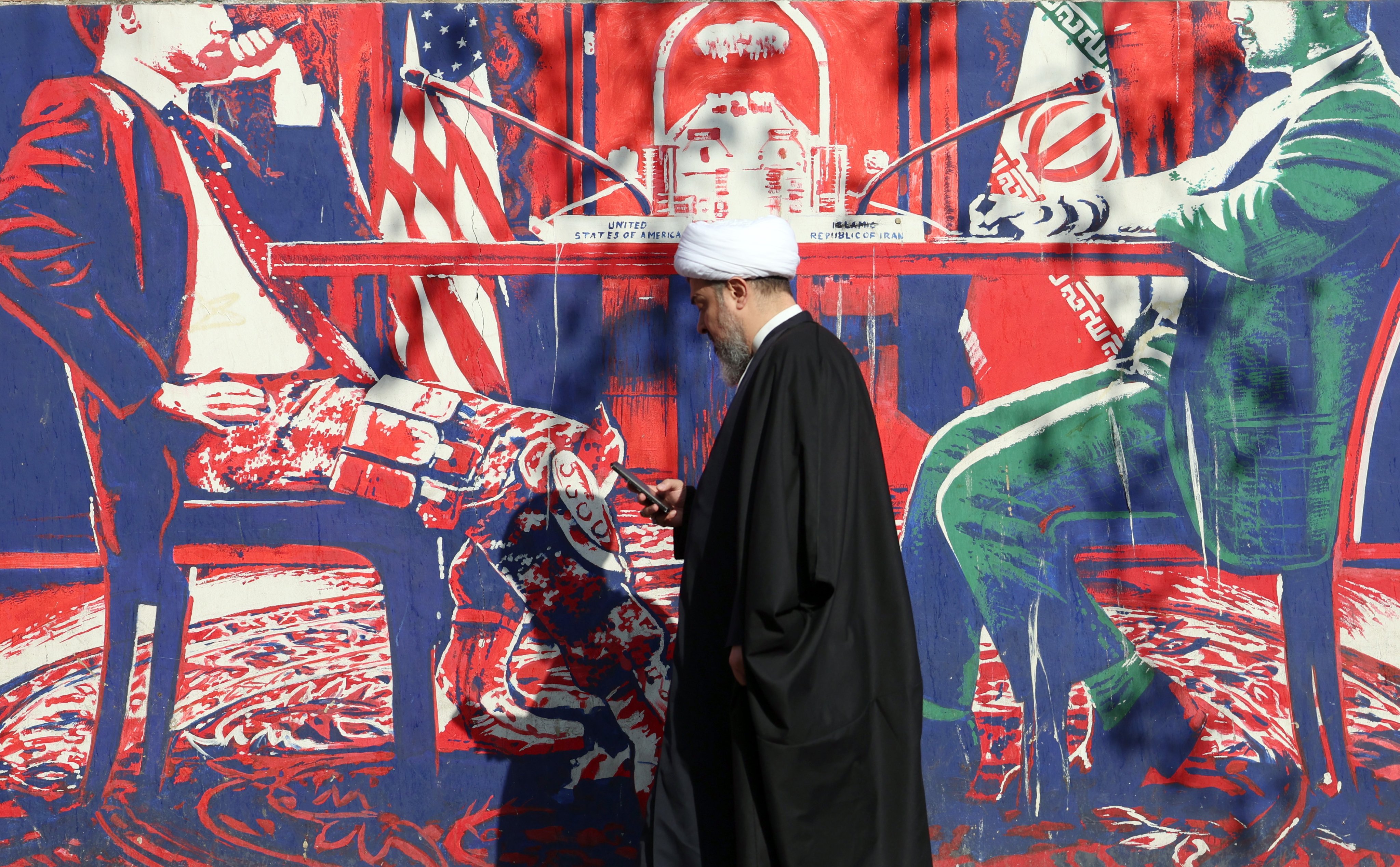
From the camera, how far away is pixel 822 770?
230 cm

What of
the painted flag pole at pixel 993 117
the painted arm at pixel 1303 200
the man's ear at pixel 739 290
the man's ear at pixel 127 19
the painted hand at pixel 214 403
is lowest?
the painted hand at pixel 214 403

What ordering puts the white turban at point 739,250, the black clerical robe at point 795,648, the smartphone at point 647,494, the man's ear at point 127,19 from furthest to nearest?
the man's ear at point 127,19 < the smartphone at point 647,494 < the white turban at point 739,250 < the black clerical robe at point 795,648

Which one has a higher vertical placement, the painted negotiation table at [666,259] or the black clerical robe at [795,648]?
the painted negotiation table at [666,259]

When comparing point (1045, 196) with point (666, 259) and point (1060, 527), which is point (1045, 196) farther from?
point (666, 259)

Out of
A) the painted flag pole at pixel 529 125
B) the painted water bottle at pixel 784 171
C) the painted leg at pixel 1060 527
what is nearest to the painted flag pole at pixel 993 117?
the painted water bottle at pixel 784 171

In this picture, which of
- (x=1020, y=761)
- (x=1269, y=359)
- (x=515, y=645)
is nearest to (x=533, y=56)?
(x=515, y=645)

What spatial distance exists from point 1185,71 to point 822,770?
2568 mm

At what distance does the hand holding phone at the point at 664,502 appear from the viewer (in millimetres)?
2668

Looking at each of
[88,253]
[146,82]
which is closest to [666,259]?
[146,82]

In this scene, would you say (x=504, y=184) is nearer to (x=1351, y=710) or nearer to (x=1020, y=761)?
(x=1020, y=761)

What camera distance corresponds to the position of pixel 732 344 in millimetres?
2564

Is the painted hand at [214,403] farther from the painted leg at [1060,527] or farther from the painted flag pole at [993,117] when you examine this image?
the painted leg at [1060,527]

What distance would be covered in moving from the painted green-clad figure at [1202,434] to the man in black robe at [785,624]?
969 mm

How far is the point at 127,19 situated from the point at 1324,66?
392 centimetres
